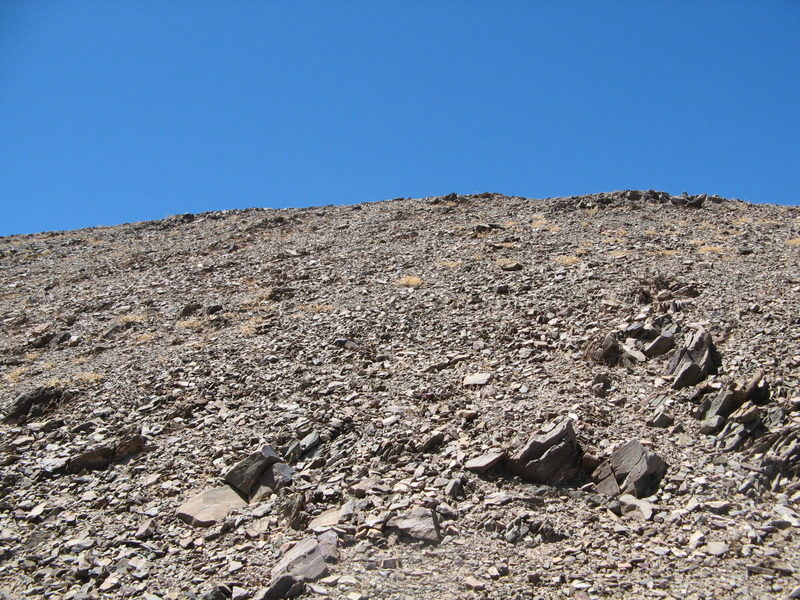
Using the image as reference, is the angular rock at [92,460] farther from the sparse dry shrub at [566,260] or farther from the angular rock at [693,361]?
the sparse dry shrub at [566,260]

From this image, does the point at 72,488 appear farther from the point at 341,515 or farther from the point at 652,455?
the point at 652,455

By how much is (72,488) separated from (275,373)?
4.62m

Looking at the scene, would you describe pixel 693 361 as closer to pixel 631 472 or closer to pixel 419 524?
pixel 631 472

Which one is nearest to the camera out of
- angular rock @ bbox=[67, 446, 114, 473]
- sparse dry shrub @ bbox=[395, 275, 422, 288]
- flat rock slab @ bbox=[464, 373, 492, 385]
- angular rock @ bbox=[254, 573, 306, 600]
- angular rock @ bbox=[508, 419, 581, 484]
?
angular rock @ bbox=[254, 573, 306, 600]

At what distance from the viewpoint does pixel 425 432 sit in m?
10.3

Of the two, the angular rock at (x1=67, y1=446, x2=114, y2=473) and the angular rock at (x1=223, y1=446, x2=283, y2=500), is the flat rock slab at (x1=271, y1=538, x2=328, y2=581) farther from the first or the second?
the angular rock at (x1=67, y1=446, x2=114, y2=473)

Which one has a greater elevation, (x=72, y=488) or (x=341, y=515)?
(x=72, y=488)

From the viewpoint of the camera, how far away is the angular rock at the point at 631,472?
8.57 metres

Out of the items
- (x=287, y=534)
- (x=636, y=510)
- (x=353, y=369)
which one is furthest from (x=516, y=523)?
(x=353, y=369)

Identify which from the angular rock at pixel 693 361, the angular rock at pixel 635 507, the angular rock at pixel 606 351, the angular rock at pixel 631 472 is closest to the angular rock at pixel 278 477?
the angular rock at pixel 631 472

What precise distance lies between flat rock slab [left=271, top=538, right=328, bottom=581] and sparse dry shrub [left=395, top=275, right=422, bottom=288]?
1152 cm

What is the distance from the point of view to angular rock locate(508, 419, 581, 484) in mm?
9055

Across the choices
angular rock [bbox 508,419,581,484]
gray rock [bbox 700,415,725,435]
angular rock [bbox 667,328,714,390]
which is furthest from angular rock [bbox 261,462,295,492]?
angular rock [bbox 667,328,714,390]

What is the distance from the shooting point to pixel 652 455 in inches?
349
